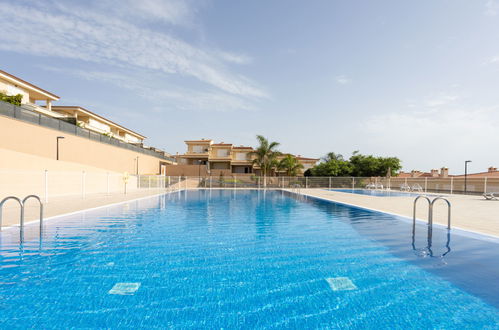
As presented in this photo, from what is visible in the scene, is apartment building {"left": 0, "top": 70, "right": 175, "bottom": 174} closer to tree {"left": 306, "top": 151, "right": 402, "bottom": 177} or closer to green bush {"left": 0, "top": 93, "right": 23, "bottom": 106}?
green bush {"left": 0, "top": 93, "right": 23, "bottom": 106}

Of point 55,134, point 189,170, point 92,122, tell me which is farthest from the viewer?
point 189,170

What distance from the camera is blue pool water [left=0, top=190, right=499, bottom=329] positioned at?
295 cm

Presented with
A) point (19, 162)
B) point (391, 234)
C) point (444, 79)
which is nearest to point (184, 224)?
point (391, 234)

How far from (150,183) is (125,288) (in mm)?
27566

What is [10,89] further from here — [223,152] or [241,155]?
[241,155]

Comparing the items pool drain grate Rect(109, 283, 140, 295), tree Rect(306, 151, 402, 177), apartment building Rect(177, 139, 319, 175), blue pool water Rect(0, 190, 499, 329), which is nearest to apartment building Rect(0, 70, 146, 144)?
apartment building Rect(177, 139, 319, 175)

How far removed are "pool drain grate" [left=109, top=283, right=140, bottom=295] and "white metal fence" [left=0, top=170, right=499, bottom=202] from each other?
41.5ft

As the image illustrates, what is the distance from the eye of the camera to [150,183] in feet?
97.0

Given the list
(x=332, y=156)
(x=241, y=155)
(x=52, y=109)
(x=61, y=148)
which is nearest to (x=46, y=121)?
(x=61, y=148)

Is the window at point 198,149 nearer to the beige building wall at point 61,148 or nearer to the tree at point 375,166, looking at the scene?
the beige building wall at point 61,148

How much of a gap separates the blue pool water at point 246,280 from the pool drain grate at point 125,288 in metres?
0.03

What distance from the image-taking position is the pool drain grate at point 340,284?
3.73m

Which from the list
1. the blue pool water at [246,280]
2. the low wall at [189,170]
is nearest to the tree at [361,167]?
the low wall at [189,170]

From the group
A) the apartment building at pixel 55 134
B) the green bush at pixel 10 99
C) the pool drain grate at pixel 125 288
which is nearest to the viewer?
the pool drain grate at pixel 125 288
